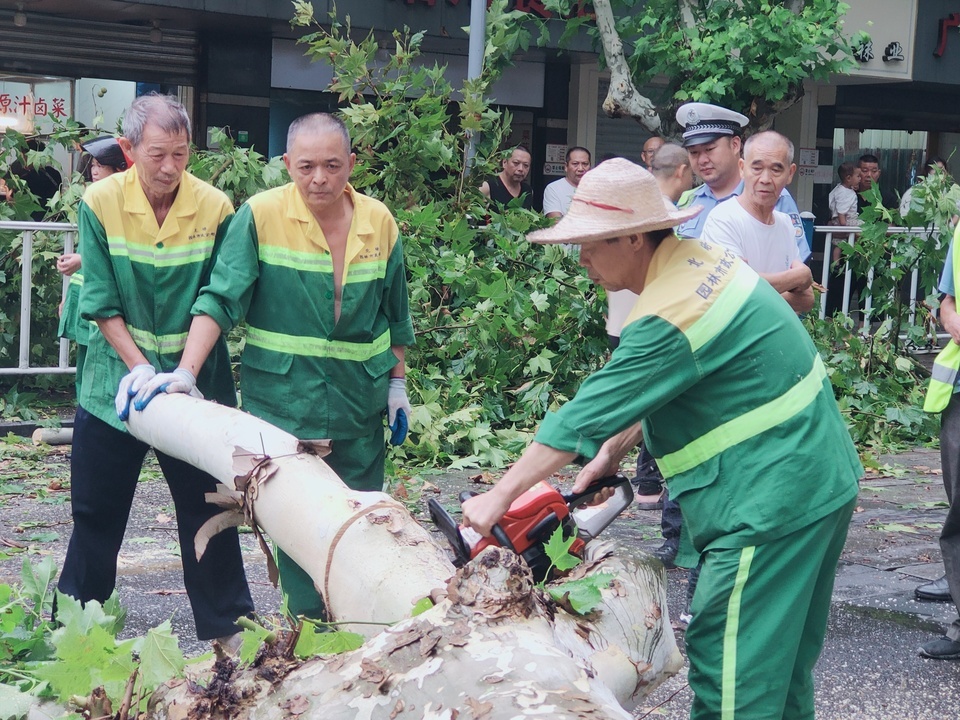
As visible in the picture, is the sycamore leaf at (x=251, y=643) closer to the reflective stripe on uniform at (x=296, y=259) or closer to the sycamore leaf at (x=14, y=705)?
the sycamore leaf at (x=14, y=705)

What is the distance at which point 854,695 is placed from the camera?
12.8 ft

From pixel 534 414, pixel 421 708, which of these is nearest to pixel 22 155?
pixel 534 414

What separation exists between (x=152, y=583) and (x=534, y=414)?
3051 mm

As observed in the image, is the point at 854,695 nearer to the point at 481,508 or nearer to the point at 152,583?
the point at 481,508

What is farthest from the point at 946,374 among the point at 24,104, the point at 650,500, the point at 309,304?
the point at 24,104

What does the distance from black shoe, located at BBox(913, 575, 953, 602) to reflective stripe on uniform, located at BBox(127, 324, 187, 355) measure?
3169 mm

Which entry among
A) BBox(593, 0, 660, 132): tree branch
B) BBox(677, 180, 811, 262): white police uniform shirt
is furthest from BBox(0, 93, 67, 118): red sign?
BBox(677, 180, 811, 262): white police uniform shirt

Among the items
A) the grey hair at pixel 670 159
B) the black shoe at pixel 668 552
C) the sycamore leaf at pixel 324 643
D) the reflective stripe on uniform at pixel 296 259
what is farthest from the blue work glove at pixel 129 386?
the grey hair at pixel 670 159

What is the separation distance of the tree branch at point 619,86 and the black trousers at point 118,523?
649 centimetres

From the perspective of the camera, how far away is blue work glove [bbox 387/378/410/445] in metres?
4.13

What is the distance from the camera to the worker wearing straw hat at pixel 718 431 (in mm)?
2600

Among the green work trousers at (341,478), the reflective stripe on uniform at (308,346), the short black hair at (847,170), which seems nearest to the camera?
the green work trousers at (341,478)

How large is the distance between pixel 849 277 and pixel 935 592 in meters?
4.30

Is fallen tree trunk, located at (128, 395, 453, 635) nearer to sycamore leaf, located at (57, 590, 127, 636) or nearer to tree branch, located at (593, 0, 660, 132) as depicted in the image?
sycamore leaf, located at (57, 590, 127, 636)
